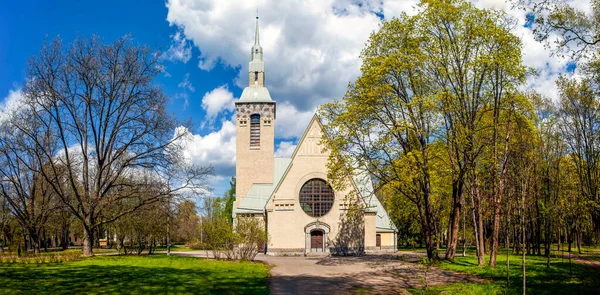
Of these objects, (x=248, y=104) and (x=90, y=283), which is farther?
(x=248, y=104)

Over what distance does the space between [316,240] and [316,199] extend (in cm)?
322

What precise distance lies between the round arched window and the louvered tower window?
32.6ft

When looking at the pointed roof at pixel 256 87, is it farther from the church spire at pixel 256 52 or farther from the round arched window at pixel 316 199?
the round arched window at pixel 316 199

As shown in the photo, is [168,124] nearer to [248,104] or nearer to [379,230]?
[248,104]

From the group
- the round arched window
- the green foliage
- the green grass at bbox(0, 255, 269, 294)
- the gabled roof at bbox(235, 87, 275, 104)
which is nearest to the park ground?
the green grass at bbox(0, 255, 269, 294)

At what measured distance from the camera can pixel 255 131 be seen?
144 feet

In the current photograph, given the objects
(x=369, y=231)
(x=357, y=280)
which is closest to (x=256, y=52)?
(x=369, y=231)

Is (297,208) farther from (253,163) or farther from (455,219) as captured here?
(455,219)

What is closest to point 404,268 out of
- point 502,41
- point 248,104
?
point 502,41

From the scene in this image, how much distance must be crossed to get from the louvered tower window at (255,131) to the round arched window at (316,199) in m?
9.94

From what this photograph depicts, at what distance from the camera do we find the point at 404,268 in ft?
71.1

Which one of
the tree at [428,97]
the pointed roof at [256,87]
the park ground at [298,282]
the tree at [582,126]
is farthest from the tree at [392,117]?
the pointed roof at [256,87]

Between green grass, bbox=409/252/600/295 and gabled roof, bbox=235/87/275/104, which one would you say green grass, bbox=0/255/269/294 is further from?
gabled roof, bbox=235/87/275/104

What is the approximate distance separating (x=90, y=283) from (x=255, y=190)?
93.5ft
